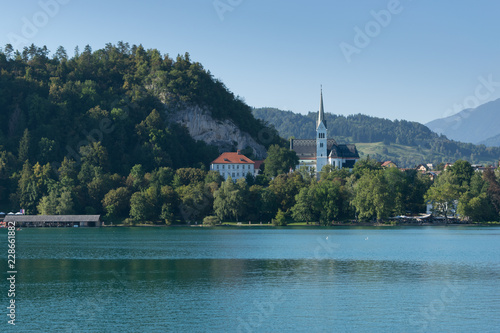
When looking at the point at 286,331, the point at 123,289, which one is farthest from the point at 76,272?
the point at 286,331

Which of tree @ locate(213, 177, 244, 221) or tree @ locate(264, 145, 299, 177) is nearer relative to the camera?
tree @ locate(213, 177, 244, 221)

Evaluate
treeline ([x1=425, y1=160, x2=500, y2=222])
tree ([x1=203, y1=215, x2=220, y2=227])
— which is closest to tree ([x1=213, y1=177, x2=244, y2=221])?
tree ([x1=203, y1=215, x2=220, y2=227])

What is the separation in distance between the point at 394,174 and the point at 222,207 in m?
46.3

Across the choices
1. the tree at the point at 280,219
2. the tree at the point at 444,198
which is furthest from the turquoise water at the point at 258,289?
the tree at the point at 444,198

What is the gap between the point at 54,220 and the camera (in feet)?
517

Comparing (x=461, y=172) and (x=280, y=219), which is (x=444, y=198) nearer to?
(x=461, y=172)

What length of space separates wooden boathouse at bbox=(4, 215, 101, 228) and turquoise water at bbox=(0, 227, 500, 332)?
6392 centimetres

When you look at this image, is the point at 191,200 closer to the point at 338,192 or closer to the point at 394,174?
the point at 338,192

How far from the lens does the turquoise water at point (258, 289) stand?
42.1 metres

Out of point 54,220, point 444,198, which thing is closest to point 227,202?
point 54,220

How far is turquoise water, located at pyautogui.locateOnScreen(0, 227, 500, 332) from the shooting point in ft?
138

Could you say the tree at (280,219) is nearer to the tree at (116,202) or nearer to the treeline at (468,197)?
the treeline at (468,197)

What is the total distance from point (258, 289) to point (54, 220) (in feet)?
374

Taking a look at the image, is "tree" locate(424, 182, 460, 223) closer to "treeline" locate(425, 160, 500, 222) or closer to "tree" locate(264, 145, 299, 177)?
"treeline" locate(425, 160, 500, 222)
